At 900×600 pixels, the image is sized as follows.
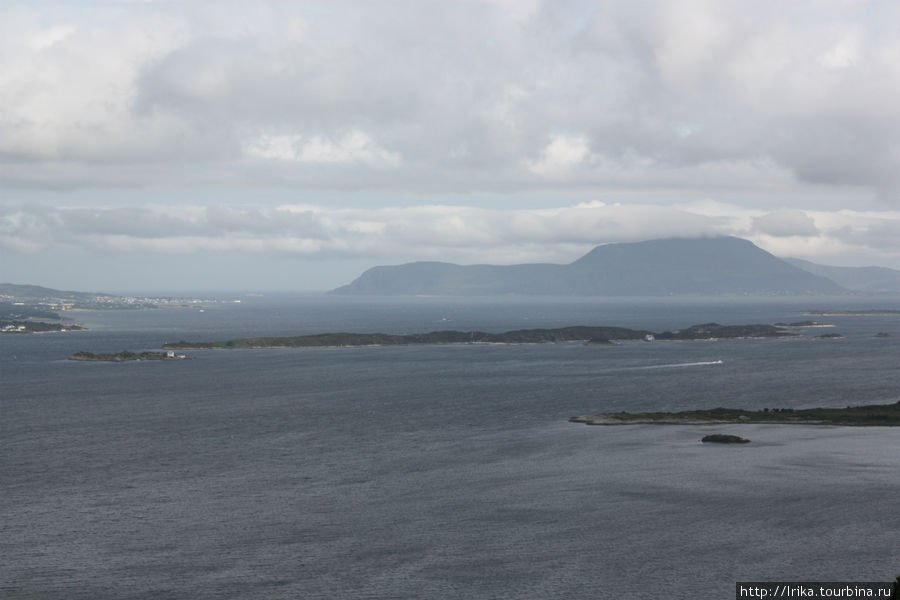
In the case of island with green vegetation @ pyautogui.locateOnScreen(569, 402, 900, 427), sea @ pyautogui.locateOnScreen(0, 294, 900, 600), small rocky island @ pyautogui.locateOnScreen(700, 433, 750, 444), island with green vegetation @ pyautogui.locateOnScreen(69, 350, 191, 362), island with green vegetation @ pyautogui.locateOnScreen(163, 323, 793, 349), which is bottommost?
sea @ pyautogui.locateOnScreen(0, 294, 900, 600)

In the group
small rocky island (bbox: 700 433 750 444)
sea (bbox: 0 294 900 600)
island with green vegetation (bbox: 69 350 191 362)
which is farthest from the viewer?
island with green vegetation (bbox: 69 350 191 362)

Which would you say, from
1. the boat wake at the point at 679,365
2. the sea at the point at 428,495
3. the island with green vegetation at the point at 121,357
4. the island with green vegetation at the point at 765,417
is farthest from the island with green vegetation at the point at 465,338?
the island with green vegetation at the point at 765,417

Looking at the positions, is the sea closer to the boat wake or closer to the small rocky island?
the small rocky island

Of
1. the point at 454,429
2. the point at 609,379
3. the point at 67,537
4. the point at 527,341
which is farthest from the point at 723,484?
the point at 527,341

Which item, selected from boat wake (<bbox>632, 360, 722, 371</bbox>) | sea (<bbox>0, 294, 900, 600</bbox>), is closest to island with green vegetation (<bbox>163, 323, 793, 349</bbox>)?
boat wake (<bbox>632, 360, 722, 371</bbox>)

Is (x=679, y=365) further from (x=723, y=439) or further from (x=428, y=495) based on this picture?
(x=428, y=495)
